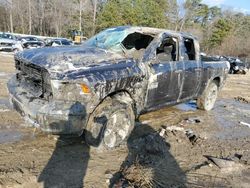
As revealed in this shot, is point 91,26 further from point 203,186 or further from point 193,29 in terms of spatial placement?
point 203,186

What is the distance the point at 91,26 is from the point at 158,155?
2061 inches

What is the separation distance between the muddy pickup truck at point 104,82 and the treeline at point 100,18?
45.5 metres

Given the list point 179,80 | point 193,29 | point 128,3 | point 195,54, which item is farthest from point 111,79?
point 193,29

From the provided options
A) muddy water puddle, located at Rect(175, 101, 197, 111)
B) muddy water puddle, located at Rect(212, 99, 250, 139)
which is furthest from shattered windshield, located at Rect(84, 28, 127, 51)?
muddy water puddle, located at Rect(175, 101, 197, 111)

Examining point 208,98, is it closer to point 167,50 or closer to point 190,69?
point 190,69

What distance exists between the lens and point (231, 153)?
607 centimetres

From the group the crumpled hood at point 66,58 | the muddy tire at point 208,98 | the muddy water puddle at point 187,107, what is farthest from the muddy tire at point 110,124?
the muddy water puddle at point 187,107

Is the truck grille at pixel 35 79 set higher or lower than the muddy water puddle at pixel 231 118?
higher

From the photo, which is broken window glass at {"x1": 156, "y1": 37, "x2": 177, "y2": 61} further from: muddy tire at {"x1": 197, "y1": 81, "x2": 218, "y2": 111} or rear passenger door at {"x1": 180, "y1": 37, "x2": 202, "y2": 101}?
muddy tire at {"x1": 197, "y1": 81, "x2": 218, "y2": 111}

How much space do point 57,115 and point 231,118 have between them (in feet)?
19.2

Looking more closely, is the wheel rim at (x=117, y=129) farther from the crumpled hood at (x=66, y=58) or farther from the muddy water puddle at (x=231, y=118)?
the muddy water puddle at (x=231, y=118)

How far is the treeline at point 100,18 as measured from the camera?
5334 centimetres

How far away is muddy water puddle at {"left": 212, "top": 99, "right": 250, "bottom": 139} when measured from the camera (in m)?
7.55

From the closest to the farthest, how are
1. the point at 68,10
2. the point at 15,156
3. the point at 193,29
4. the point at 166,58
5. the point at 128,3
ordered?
1. the point at 15,156
2. the point at 166,58
3. the point at 128,3
4. the point at 68,10
5. the point at 193,29
